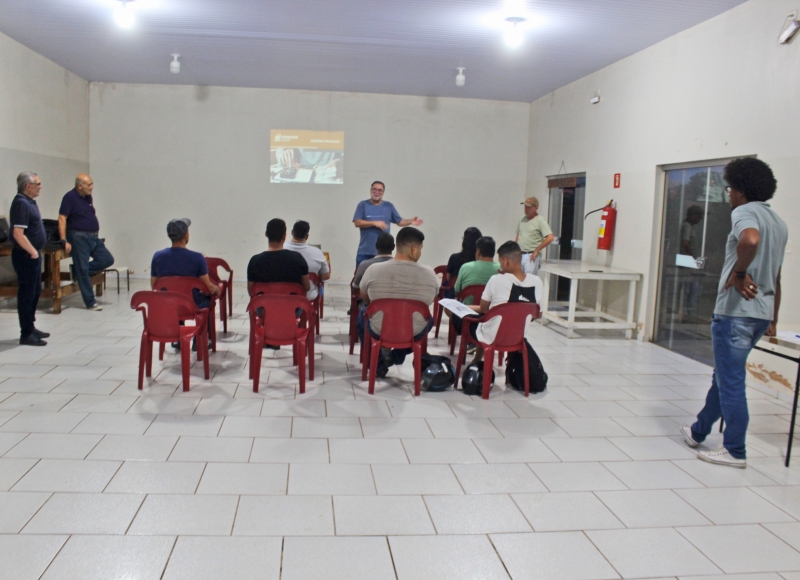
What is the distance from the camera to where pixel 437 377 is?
13.8ft

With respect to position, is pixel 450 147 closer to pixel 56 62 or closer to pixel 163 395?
pixel 56 62

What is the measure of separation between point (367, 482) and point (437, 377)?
4.84 feet

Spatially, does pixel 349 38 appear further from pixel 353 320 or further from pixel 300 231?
pixel 353 320

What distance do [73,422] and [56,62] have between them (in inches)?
245

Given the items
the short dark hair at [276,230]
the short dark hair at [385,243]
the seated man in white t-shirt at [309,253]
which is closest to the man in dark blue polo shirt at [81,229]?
the seated man in white t-shirt at [309,253]

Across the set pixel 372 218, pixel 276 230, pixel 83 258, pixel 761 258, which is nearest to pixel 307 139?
pixel 372 218

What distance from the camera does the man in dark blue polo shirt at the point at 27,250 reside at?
492 cm

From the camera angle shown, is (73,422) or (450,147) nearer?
(73,422)

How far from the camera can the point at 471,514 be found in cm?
254

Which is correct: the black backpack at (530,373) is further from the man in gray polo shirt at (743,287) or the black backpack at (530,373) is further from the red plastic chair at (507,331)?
the man in gray polo shirt at (743,287)

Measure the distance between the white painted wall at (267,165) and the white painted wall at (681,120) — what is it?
1526mm

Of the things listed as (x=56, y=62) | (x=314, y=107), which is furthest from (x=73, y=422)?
(x=314, y=107)

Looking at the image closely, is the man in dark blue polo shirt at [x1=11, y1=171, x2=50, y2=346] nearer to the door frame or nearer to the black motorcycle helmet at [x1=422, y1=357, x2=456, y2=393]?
the black motorcycle helmet at [x1=422, y1=357, x2=456, y2=393]

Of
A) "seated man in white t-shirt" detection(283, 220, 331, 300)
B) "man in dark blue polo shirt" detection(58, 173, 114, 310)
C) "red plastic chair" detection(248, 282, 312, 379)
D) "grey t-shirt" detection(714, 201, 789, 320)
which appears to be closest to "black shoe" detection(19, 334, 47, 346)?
"man in dark blue polo shirt" detection(58, 173, 114, 310)
